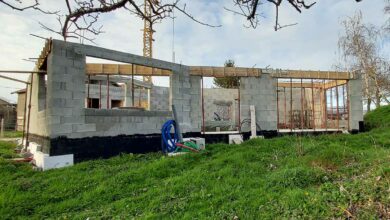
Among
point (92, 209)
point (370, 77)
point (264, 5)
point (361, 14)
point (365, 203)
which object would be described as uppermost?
point (361, 14)

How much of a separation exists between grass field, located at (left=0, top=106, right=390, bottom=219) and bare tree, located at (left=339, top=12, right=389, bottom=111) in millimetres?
13462

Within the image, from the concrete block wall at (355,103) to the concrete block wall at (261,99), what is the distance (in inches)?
121

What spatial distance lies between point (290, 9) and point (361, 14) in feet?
57.5

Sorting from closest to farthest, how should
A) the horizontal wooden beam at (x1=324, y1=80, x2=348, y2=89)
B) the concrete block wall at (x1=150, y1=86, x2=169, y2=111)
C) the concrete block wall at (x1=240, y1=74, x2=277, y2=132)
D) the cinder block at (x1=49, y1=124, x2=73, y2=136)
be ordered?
1. the cinder block at (x1=49, y1=124, x2=73, y2=136)
2. the concrete block wall at (x1=240, y1=74, x2=277, y2=132)
3. the horizontal wooden beam at (x1=324, y1=80, x2=348, y2=89)
4. the concrete block wall at (x1=150, y1=86, x2=169, y2=111)

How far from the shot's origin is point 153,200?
3842mm

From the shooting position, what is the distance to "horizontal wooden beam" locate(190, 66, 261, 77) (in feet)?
28.7

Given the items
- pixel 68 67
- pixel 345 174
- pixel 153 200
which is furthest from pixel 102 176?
pixel 345 174

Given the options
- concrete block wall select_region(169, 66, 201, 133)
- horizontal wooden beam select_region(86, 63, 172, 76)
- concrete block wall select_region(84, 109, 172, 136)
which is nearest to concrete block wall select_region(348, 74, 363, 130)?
concrete block wall select_region(169, 66, 201, 133)

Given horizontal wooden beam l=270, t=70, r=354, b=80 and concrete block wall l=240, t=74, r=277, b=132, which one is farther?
horizontal wooden beam l=270, t=70, r=354, b=80

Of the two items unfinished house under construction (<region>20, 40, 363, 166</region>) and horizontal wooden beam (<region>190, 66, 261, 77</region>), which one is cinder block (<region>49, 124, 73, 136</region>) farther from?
horizontal wooden beam (<region>190, 66, 261, 77</region>)

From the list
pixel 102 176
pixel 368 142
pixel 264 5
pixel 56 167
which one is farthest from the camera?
pixel 368 142

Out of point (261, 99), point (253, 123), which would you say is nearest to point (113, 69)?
point (253, 123)

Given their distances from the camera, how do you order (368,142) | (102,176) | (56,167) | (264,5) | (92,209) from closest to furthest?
(264,5), (92,209), (102,176), (56,167), (368,142)

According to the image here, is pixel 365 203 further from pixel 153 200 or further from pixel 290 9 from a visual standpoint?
pixel 153 200
